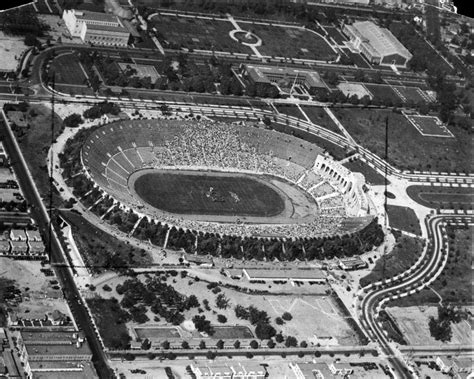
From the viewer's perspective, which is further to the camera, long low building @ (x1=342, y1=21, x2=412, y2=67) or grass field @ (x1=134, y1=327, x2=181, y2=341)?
long low building @ (x1=342, y1=21, x2=412, y2=67)

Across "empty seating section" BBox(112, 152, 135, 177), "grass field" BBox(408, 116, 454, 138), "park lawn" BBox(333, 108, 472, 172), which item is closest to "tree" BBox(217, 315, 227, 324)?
"empty seating section" BBox(112, 152, 135, 177)

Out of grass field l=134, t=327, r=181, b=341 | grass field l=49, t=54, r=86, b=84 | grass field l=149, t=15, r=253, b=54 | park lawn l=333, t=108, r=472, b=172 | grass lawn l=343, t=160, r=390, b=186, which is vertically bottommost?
grass field l=134, t=327, r=181, b=341

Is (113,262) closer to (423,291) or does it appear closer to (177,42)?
(423,291)

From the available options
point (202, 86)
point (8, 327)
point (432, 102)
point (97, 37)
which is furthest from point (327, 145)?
point (8, 327)

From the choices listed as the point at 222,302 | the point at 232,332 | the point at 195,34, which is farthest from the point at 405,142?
the point at 232,332

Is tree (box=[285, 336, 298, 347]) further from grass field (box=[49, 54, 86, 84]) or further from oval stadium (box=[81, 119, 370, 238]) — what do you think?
grass field (box=[49, 54, 86, 84])

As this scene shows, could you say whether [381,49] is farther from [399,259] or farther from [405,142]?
[399,259]

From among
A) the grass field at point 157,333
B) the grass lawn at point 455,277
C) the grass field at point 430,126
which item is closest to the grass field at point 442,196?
the grass lawn at point 455,277
